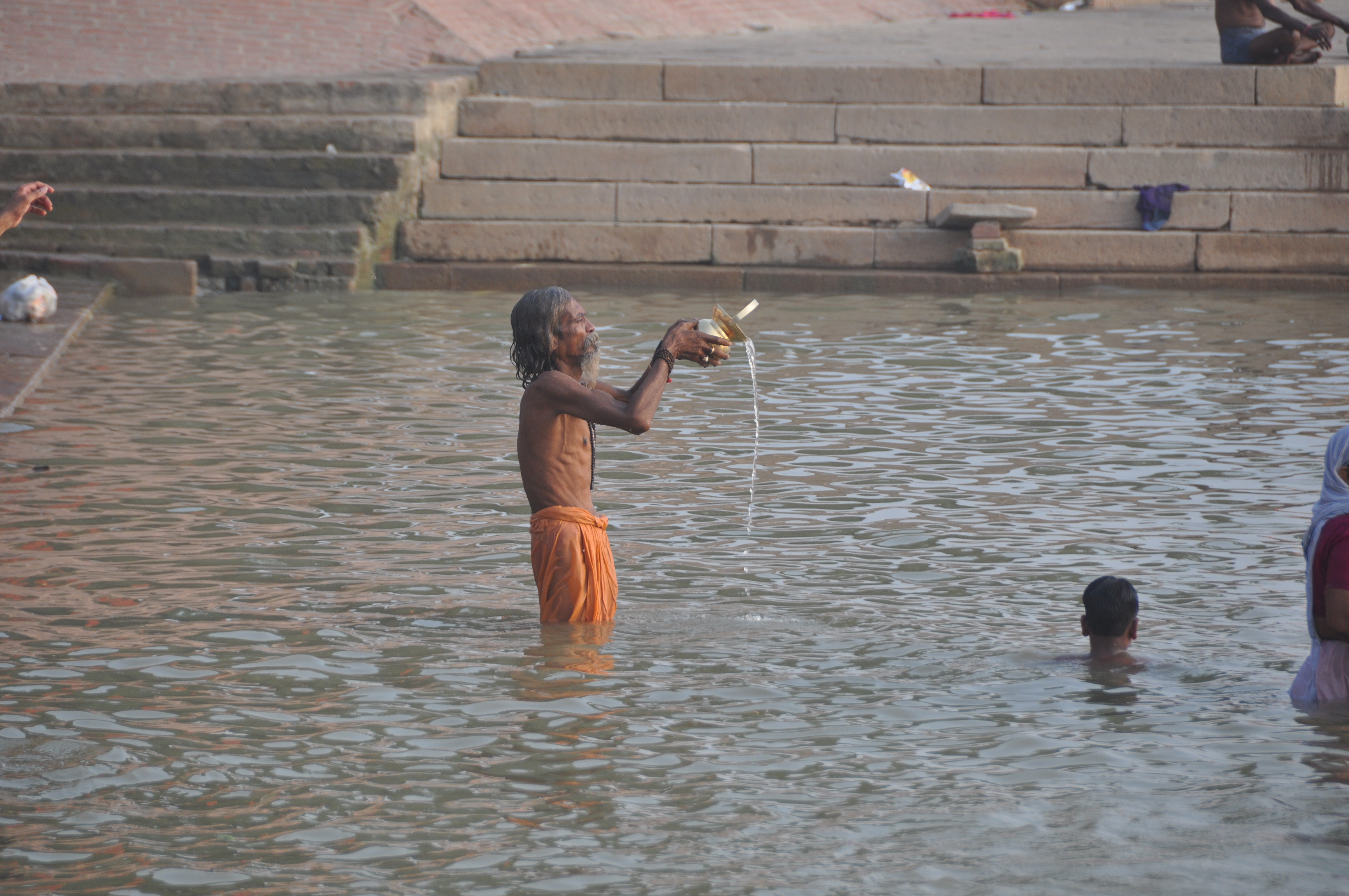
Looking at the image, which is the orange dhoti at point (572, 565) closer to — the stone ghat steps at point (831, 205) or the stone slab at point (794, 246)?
the stone slab at point (794, 246)

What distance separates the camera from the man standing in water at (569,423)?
197 inches

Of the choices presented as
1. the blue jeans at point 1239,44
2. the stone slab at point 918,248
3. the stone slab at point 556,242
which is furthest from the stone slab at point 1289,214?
the stone slab at point 556,242

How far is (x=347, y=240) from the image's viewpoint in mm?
13070

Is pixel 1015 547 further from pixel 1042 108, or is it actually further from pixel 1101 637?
pixel 1042 108

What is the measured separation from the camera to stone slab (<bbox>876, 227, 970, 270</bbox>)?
1318 cm

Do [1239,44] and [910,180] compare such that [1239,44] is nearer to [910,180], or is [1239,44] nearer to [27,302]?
[910,180]

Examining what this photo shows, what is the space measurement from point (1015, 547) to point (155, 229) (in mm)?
9077

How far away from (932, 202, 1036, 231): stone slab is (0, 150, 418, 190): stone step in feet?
14.6

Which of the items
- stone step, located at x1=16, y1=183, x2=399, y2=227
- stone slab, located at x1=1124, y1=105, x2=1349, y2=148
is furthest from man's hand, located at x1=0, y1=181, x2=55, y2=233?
stone slab, located at x1=1124, y1=105, x2=1349, y2=148

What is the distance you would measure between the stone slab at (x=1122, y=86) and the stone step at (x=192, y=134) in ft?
16.2

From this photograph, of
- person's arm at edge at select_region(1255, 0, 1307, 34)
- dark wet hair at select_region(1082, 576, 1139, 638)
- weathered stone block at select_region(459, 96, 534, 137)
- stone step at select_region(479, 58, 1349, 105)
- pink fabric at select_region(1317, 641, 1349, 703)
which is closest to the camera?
pink fabric at select_region(1317, 641, 1349, 703)

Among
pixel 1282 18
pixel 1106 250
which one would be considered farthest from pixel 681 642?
pixel 1282 18

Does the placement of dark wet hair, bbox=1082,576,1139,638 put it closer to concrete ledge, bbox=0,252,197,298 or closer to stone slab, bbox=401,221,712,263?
stone slab, bbox=401,221,712,263

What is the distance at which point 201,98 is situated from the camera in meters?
14.0
